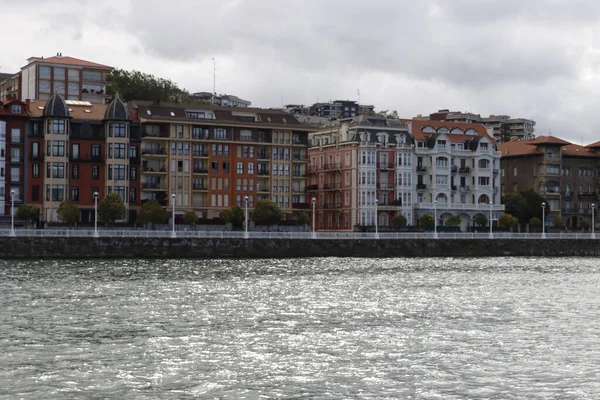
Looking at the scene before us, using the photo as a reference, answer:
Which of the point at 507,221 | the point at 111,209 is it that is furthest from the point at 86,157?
the point at 507,221

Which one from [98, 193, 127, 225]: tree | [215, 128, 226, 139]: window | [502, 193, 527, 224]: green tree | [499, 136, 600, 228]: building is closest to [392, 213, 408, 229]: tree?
[502, 193, 527, 224]: green tree

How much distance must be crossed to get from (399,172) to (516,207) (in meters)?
16.6

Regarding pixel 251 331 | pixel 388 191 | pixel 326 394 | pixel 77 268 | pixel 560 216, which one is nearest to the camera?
pixel 326 394

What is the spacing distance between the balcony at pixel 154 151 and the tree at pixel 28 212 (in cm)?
1722

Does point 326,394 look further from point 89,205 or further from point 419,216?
point 419,216

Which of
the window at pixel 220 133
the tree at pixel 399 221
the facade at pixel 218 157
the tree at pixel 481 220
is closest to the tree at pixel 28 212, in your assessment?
the facade at pixel 218 157

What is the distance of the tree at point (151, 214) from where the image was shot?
357ft

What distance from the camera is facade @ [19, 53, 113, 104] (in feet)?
493

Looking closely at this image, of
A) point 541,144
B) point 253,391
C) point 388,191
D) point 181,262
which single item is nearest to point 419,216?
point 388,191

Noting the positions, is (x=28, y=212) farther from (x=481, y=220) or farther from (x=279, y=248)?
(x=481, y=220)

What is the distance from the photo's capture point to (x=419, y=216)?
137m

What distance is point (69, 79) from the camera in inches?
5965

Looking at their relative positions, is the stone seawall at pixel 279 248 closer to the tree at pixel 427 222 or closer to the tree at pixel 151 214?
the tree at pixel 427 222

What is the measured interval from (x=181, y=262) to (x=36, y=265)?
12837 millimetres
